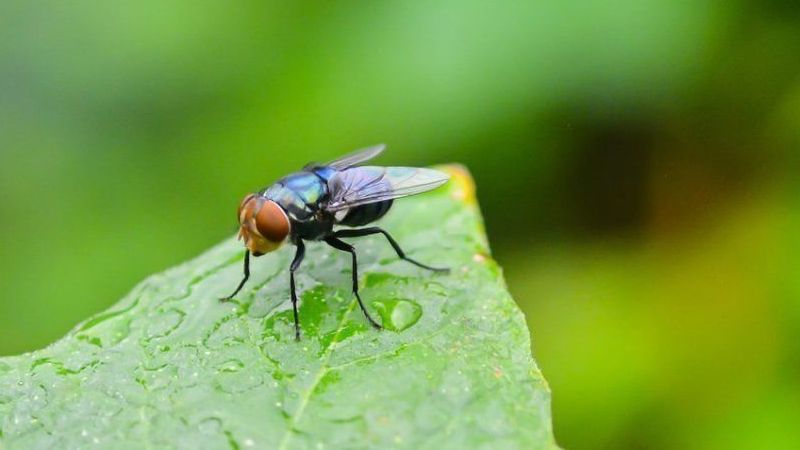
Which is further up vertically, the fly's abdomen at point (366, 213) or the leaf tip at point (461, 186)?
the leaf tip at point (461, 186)

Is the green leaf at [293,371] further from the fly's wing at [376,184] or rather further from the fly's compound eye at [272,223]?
the fly's wing at [376,184]

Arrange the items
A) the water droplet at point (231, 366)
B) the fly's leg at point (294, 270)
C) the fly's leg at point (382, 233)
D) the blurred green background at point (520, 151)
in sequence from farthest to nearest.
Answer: the blurred green background at point (520, 151)
the fly's leg at point (382, 233)
the fly's leg at point (294, 270)
the water droplet at point (231, 366)

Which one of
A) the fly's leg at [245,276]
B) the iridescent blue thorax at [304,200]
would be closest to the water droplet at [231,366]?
the fly's leg at [245,276]

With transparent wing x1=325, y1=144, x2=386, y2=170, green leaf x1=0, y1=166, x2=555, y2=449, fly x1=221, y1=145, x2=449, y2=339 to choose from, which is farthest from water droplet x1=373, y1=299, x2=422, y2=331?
transparent wing x1=325, y1=144, x2=386, y2=170

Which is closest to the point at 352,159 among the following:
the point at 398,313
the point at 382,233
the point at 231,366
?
the point at 382,233

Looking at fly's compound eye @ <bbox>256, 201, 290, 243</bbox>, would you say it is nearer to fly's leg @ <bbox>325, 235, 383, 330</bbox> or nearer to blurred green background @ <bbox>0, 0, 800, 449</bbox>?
fly's leg @ <bbox>325, 235, 383, 330</bbox>

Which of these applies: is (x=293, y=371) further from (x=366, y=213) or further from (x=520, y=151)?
(x=520, y=151)
